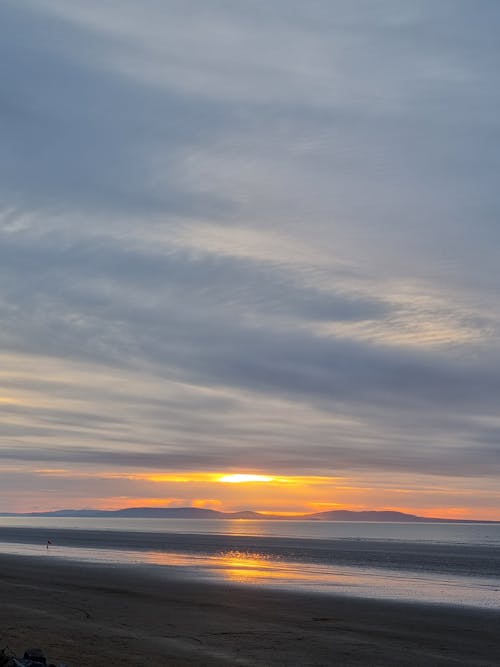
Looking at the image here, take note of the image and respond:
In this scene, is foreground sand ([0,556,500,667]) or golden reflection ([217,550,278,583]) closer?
foreground sand ([0,556,500,667])

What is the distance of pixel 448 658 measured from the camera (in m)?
21.8

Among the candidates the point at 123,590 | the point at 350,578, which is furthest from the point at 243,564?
the point at 123,590

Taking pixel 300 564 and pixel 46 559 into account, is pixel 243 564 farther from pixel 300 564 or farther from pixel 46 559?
pixel 46 559

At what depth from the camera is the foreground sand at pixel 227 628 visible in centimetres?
2027

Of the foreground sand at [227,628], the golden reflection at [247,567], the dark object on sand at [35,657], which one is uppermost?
the dark object on sand at [35,657]

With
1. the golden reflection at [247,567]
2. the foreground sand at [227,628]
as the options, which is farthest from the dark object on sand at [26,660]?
the golden reflection at [247,567]

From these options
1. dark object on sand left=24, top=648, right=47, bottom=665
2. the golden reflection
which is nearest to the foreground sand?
dark object on sand left=24, top=648, right=47, bottom=665

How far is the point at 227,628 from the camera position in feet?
84.0

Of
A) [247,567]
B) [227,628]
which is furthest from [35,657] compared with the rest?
[247,567]

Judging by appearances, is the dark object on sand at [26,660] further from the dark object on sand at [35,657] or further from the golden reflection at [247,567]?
the golden reflection at [247,567]

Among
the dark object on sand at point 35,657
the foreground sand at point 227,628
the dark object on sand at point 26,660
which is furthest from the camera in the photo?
the foreground sand at point 227,628

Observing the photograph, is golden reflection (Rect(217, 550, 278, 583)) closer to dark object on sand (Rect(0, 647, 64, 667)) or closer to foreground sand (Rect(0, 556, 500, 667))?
foreground sand (Rect(0, 556, 500, 667))

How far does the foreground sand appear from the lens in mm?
20266

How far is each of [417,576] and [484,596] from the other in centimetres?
1284
